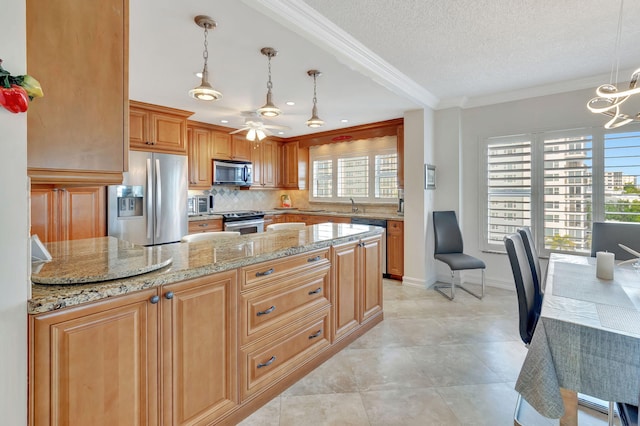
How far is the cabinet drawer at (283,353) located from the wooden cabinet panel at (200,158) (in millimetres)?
3418

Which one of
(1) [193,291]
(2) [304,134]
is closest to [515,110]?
(2) [304,134]

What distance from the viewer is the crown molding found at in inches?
77.7

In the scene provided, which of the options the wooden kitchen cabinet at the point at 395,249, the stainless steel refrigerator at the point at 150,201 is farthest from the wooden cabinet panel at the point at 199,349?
the wooden kitchen cabinet at the point at 395,249

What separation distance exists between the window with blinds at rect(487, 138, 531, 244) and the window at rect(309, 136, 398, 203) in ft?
4.76

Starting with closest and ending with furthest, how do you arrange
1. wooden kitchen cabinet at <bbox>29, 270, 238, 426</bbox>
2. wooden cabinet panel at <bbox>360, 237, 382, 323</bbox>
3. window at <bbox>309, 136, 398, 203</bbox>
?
wooden kitchen cabinet at <bbox>29, 270, 238, 426</bbox>, wooden cabinet panel at <bbox>360, 237, 382, 323</bbox>, window at <bbox>309, 136, 398, 203</bbox>

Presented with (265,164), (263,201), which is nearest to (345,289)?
(265,164)

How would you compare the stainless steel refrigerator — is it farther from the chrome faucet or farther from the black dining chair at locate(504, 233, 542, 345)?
the black dining chair at locate(504, 233, 542, 345)

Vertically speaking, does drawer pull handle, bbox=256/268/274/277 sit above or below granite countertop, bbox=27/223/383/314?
below

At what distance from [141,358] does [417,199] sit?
364 centimetres

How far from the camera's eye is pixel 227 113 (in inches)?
171

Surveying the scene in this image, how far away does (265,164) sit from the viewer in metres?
5.92

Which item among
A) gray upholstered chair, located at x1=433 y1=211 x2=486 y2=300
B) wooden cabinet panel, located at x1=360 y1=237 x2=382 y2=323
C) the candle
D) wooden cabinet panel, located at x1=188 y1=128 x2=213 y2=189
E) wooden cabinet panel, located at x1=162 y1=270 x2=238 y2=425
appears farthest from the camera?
wooden cabinet panel, located at x1=188 y1=128 x2=213 y2=189

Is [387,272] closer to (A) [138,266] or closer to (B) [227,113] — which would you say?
(B) [227,113]

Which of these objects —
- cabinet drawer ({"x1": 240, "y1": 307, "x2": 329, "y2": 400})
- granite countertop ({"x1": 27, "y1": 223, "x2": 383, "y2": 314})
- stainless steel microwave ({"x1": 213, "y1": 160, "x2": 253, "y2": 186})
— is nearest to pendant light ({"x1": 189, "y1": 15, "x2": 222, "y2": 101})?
granite countertop ({"x1": 27, "y1": 223, "x2": 383, "y2": 314})
